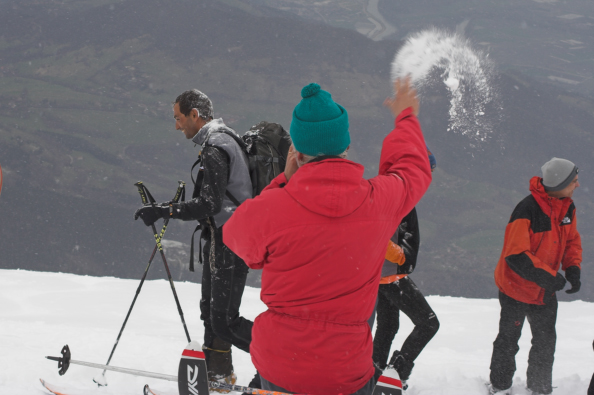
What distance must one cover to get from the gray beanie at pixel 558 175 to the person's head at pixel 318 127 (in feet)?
7.17

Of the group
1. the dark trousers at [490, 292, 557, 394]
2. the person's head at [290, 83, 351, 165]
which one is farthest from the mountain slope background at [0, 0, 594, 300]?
the person's head at [290, 83, 351, 165]

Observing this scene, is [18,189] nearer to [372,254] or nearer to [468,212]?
[468,212]

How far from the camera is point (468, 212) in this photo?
71.2m

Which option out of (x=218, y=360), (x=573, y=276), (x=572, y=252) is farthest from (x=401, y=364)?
(x=572, y=252)

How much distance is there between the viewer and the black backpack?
121 inches

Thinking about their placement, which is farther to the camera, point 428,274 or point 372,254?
point 428,274

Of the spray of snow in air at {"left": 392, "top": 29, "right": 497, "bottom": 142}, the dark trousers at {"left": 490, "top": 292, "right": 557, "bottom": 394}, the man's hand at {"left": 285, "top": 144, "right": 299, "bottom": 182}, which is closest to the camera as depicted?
the man's hand at {"left": 285, "top": 144, "right": 299, "bottom": 182}

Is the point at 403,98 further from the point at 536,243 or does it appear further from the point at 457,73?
the point at 457,73

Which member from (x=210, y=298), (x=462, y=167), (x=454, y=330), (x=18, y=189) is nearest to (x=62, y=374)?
(x=210, y=298)

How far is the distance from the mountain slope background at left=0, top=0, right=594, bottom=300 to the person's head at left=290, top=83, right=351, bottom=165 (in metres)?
49.6

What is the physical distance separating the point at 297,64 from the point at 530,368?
91.2 m

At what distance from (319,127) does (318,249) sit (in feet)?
1.27

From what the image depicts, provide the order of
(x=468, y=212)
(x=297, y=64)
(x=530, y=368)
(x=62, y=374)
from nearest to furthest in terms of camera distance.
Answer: (x=62, y=374)
(x=530, y=368)
(x=468, y=212)
(x=297, y=64)

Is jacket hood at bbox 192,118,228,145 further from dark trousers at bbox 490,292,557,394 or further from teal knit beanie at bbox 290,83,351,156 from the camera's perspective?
dark trousers at bbox 490,292,557,394
